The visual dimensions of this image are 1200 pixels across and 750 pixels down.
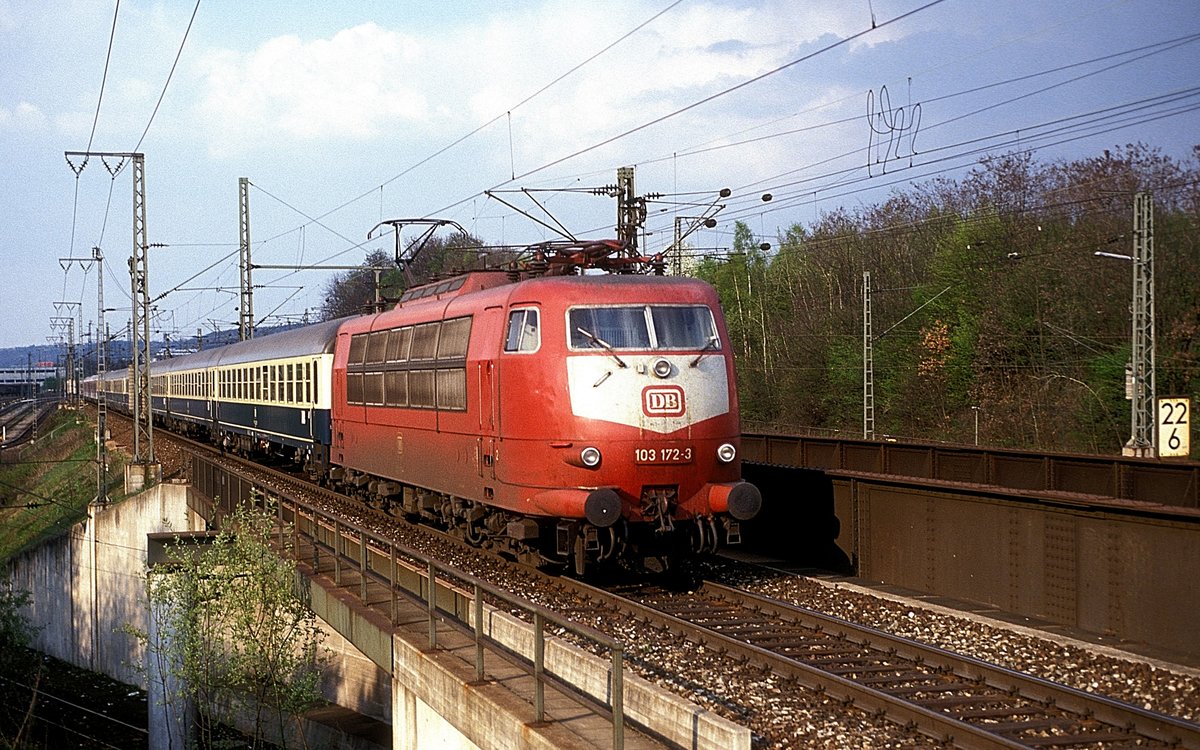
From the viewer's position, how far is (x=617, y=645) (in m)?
7.62

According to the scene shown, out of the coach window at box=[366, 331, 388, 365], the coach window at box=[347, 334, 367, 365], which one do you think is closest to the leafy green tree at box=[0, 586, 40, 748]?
the coach window at box=[347, 334, 367, 365]

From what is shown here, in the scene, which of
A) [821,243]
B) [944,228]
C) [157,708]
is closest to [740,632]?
[157,708]

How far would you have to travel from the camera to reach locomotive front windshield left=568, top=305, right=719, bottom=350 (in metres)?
13.4

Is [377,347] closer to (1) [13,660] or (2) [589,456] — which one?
(2) [589,456]

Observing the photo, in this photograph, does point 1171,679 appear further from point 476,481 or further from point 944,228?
point 944,228

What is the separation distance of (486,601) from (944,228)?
3102 centimetres

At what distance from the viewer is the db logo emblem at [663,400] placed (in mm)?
13281

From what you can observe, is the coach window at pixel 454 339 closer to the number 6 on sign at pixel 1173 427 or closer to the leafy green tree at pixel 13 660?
the number 6 on sign at pixel 1173 427

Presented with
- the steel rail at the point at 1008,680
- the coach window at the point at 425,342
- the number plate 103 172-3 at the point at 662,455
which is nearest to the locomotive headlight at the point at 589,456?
the number plate 103 172-3 at the point at 662,455

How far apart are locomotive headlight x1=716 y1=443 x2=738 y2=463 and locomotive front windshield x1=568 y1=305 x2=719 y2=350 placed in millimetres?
1152

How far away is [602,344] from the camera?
43.8 feet

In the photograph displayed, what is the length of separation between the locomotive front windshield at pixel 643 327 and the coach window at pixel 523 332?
427 mm

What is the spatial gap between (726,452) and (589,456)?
5.51 feet

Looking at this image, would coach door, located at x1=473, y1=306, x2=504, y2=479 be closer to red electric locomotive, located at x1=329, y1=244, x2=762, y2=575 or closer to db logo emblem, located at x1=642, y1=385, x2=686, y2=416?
red electric locomotive, located at x1=329, y1=244, x2=762, y2=575
